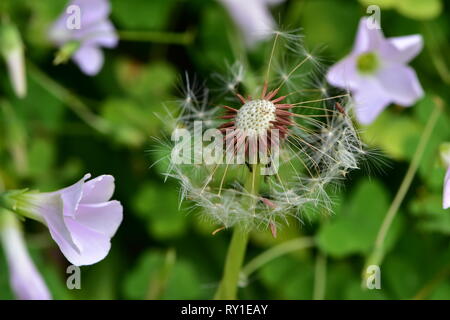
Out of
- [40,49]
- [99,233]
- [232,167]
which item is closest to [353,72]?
[232,167]

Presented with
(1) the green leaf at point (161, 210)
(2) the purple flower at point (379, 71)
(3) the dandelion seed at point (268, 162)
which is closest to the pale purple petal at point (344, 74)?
(2) the purple flower at point (379, 71)

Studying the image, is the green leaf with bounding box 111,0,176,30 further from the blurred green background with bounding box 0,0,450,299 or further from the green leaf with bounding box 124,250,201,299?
the green leaf with bounding box 124,250,201,299

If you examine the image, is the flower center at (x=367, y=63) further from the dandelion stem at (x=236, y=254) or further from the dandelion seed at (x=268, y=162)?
the dandelion stem at (x=236, y=254)

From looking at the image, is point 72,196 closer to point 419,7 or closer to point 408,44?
point 408,44

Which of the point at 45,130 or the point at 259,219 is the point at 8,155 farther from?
the point at 259,219

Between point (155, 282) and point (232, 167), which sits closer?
point (232, 167)

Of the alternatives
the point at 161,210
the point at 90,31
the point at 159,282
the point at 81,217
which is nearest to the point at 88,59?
the point at 90,31
